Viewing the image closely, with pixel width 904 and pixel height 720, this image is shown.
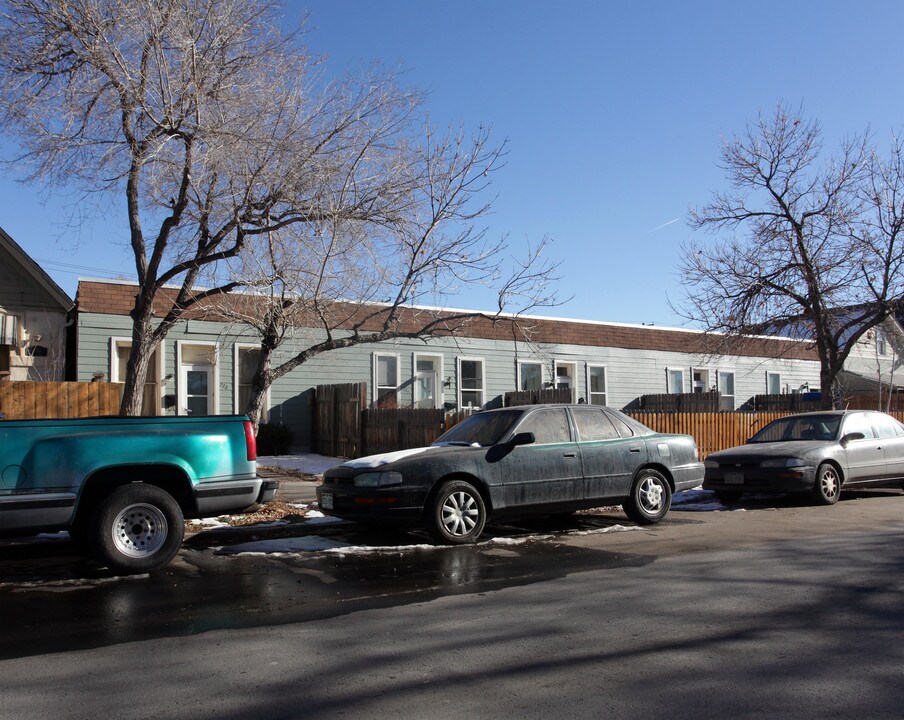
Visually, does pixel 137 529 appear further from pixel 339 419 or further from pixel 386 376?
pixel 386 376

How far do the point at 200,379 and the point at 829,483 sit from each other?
13574 mm

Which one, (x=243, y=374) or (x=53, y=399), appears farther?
(x=243, y=374)

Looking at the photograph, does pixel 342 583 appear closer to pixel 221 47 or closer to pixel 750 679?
pixel 750 679

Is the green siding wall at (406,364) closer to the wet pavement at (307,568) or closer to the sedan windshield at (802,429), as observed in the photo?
the sedan windshield at (802,429)

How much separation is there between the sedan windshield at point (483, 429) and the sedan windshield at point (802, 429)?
5967 millimetres

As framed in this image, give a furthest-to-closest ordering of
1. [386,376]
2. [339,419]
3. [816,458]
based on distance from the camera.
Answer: [386,376] → [339,419] → [816,458]

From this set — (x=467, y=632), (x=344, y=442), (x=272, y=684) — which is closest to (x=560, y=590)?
(x=467, y=632)

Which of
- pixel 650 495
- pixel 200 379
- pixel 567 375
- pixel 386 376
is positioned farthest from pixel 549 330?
pixel 650 495

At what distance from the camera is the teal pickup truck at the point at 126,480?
23.1 ft

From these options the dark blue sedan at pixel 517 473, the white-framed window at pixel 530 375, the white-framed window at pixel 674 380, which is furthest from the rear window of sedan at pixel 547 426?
the white-framed window at pixel 674 380

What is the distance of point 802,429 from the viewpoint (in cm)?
1360

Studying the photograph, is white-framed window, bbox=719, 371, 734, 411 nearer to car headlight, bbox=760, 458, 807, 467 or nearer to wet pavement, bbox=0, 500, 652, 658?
car headlight, bbox=760, 458, 807, 467

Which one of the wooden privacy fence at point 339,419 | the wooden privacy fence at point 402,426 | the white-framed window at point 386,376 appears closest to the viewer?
the wooden privacy fence at point 402,426

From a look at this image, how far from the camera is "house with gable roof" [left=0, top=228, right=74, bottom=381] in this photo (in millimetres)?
17703
